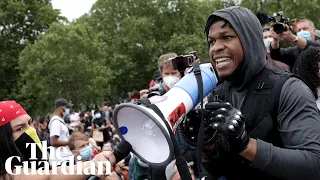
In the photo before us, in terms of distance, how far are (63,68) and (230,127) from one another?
24665 mm

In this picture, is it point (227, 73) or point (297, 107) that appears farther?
point (227, 73)

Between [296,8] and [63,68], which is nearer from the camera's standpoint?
[63,68]

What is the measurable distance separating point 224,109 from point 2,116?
1852 mm

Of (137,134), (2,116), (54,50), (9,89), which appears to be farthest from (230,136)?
(9,89)

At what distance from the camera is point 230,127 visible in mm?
1732

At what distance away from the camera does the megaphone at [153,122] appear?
6.16ft

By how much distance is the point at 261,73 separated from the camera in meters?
2.08

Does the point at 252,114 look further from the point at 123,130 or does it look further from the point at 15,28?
the point at 15,28

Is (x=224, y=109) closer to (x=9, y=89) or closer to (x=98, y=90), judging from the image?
(x=98, y=90)

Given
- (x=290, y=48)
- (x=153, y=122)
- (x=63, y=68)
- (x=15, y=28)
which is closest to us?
(x=153, y=122)

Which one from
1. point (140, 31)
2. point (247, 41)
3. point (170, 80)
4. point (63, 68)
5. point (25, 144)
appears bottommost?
point (63, 68)

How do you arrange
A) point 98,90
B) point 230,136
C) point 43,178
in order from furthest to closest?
point 98,90, point 43,178, point 230,136

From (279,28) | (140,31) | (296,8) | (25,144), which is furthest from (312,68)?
(140,31)

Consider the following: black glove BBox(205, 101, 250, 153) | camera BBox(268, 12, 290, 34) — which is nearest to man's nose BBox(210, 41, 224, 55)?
black glove BBox(205, 101, 250, 153)
